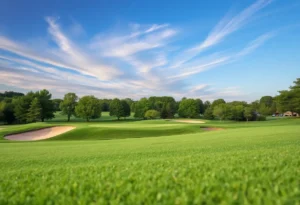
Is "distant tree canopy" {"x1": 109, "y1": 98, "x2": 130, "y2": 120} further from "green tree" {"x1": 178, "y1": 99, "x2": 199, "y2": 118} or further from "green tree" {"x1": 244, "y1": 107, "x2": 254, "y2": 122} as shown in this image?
"green tree" {"x1": 244, "y1": 107, "x2": 254, "y2": 122}

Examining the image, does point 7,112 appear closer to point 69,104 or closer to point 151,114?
point 69,104

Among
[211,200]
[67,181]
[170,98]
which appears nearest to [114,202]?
[211,200]

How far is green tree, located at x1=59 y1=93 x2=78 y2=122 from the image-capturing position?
60.7 meters

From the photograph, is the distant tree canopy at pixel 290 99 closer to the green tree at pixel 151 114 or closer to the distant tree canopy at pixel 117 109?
the green tree at pixel 151 114

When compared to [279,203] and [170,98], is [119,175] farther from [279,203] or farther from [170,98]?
[170,98]

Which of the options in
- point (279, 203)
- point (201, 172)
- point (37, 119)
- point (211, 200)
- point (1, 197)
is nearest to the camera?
point (279, 203)

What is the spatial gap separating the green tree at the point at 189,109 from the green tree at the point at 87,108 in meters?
34.7

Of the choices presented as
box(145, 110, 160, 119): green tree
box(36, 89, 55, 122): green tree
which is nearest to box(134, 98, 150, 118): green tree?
box(145, 110, 160, 119): green tree

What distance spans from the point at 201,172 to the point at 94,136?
76.6ft

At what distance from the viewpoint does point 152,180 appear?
2.92 metres

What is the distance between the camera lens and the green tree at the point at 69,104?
199ft

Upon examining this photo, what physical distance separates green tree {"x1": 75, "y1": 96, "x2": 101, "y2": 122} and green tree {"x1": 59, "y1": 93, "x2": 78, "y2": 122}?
4.61 meters

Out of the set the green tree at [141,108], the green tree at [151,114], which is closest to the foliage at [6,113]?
the green tree at [141,108]

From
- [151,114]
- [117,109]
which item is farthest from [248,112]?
[117,109]
